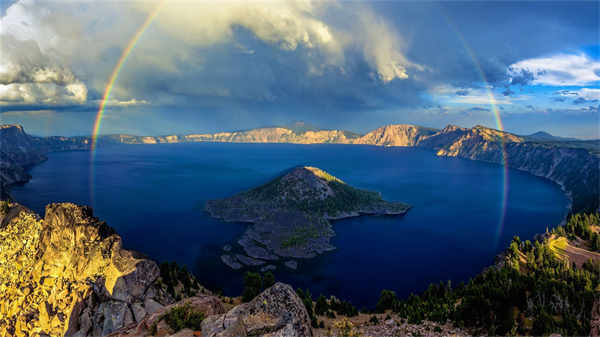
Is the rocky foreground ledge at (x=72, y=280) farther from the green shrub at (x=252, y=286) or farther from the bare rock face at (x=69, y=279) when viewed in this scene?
the green shrub at (x=252, y=286)

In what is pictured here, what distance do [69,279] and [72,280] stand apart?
6.16ft

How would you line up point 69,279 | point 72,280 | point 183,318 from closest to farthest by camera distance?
point 183,318 < point 72,280 < point 69,279

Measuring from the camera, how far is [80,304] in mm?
74125

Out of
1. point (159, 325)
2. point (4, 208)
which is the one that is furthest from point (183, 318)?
point (4, 208)

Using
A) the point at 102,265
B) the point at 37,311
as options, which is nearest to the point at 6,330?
the point at 37,311

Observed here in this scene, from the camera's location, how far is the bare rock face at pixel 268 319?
22.7 metres

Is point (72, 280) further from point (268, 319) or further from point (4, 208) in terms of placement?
point (268, 319)

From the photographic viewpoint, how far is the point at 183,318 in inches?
1209

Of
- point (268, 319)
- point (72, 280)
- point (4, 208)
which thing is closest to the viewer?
point (268, 319)

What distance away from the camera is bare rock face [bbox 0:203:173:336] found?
6944cm

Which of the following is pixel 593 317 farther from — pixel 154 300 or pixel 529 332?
pixel 154 300

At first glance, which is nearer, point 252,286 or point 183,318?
point 183,318

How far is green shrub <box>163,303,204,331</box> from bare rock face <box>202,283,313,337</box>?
4.63 metres

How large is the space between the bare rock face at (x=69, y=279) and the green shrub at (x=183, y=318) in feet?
149
